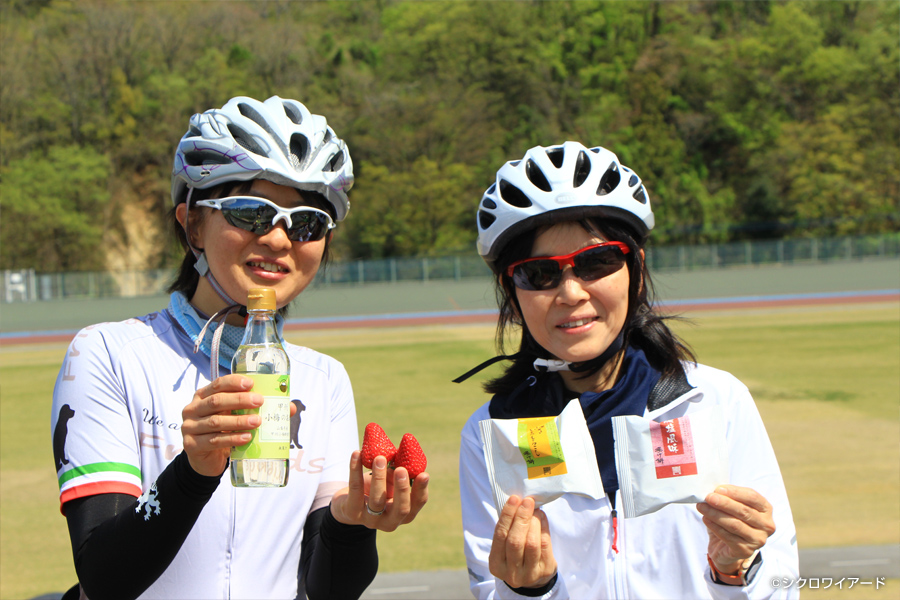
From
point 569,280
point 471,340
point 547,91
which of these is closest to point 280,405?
point 569,280

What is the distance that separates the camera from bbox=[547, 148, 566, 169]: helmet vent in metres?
2.83

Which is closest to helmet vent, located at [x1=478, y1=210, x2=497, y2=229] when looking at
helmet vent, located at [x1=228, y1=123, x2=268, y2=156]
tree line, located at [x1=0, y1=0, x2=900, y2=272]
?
helmet vent, located at [x1=228, y1=123, x2=268, y2=156]

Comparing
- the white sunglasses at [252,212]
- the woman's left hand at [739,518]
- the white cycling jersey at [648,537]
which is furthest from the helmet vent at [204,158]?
the woman's left hand at [739,518]

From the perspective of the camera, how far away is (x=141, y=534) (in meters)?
2.06

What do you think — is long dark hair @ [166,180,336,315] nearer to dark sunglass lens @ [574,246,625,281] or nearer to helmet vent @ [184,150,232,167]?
helmet vent @ [184,150,232,167]

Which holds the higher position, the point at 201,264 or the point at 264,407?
the point at 201,264

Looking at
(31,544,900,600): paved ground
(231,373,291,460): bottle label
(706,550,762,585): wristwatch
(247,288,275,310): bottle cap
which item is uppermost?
(247,288,275,310): bottle cap

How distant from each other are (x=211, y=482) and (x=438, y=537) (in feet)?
15.0

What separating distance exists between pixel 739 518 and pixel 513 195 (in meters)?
1.27

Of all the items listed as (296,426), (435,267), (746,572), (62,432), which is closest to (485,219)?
(296,426)

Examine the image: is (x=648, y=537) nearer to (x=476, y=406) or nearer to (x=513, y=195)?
(x=513, y=195)

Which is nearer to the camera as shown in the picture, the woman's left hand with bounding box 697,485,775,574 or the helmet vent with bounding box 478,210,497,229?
the woman's left hand with bounding box 697,485,775,574

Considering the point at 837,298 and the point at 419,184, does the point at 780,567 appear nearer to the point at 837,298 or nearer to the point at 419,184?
the point at 837,298

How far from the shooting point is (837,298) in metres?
29.3
